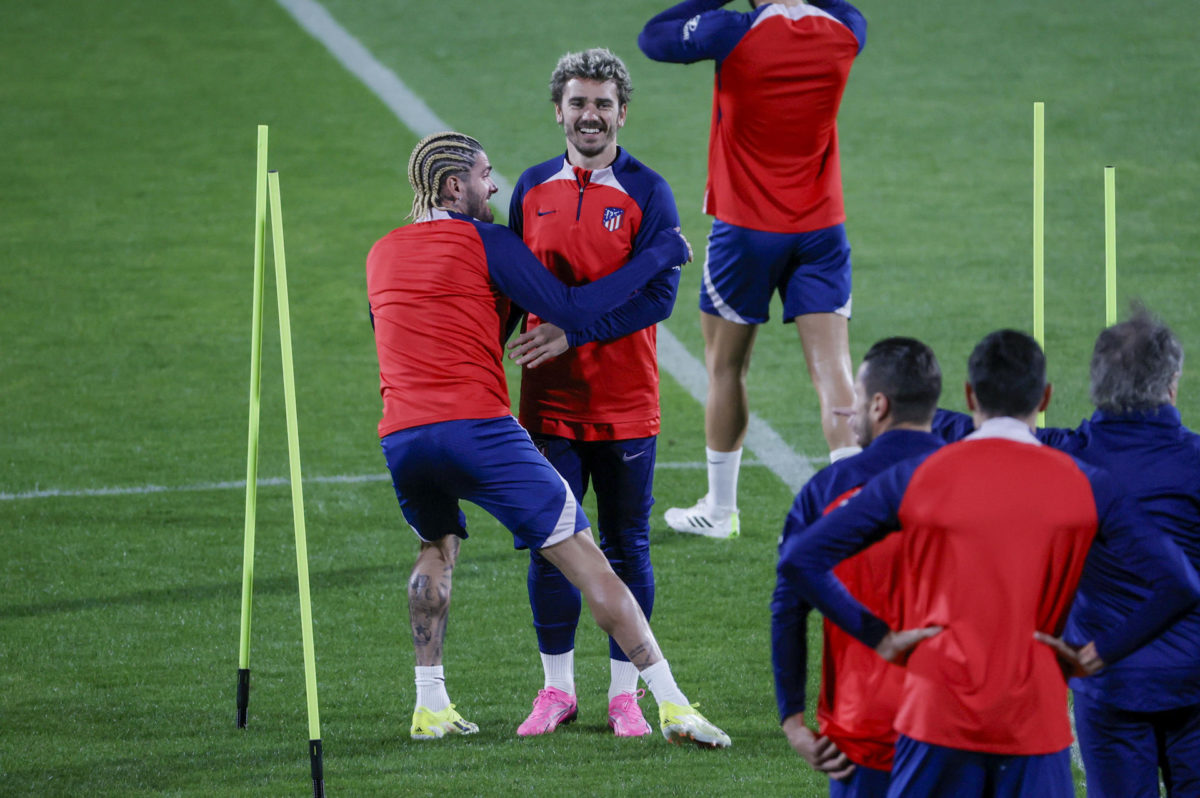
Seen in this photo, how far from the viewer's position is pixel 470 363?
15.9ft

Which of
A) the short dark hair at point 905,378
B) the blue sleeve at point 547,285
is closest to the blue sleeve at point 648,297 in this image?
the blue sleeve at point 547,285

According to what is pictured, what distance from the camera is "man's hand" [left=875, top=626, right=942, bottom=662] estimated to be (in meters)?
3.06

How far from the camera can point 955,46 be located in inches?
688

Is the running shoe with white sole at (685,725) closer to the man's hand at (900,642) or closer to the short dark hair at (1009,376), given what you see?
the man's hand at (900,642)

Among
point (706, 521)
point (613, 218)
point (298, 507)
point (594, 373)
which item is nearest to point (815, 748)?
point (298, 507)

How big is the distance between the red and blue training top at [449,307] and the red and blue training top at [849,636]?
67.8 inches

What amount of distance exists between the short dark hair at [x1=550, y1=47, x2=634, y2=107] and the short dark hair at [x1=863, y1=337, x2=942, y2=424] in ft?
7.54

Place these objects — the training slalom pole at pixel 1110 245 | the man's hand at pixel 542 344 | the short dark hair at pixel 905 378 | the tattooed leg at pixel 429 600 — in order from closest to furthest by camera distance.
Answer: the short dark hair at pixel 905 378 < the training slalom pole at pixel 1110 245 < the man's hand at pixel 542 344 < the tattooed leg at pixel 429 600

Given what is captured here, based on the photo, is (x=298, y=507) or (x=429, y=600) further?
(x=429, y=600)

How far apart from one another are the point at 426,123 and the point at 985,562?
13509 mm

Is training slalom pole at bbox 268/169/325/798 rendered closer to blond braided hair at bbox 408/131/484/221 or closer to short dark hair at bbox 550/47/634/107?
blond braided hair at bbox 408/131/484/221

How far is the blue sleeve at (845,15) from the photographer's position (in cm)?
645

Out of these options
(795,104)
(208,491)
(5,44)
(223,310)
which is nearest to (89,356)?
(223,310)

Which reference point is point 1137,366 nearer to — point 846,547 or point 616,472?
point 846,547
